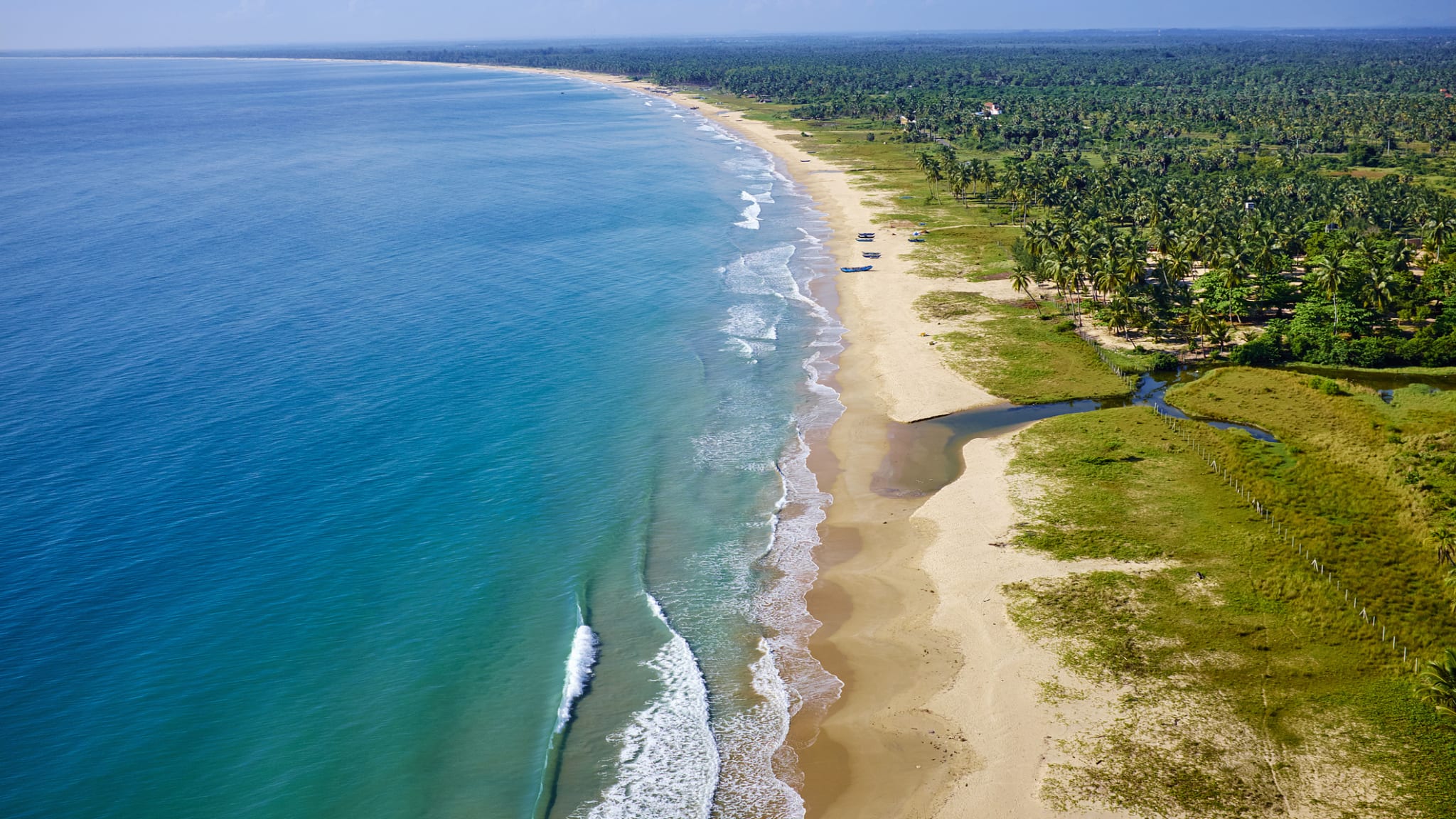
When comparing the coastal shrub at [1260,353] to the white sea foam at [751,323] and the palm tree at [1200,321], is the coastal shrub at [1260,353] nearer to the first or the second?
the palm tree at [1200,321]

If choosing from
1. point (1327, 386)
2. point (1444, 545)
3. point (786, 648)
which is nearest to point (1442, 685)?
point (1444, 545)

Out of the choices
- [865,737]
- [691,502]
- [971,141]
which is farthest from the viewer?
[971,141]

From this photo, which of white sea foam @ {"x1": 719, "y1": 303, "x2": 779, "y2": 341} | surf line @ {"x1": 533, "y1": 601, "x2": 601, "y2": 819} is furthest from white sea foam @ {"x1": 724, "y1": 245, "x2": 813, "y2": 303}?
surf line @ {"x1": 533, "y1": 601, "x2": 601, "y2": 819}

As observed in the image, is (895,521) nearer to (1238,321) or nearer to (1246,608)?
(1246,608)

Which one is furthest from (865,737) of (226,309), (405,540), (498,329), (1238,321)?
(226,309)

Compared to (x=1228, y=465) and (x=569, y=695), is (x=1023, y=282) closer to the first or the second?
(x=1228, y=465)

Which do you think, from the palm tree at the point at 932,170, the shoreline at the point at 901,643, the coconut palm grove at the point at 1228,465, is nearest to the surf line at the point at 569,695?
the shoreline at the point at 901,643

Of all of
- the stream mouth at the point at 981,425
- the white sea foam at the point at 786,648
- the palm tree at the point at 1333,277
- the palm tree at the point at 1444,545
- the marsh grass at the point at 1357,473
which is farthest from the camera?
the palm tree at the point at 1333,277
